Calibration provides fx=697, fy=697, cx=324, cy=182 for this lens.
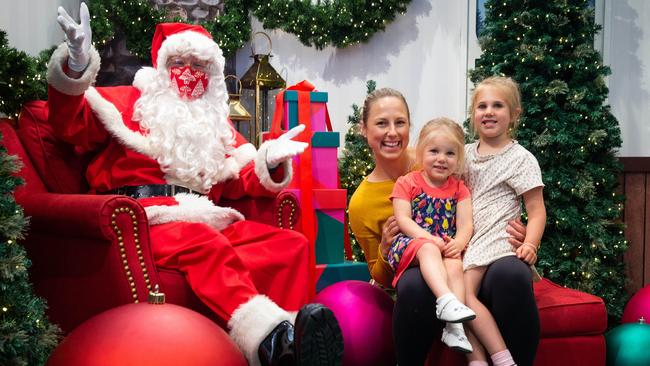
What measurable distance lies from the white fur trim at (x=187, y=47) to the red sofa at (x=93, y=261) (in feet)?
2.10

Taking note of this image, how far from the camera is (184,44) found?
344 centimetres

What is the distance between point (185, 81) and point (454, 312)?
6.01 feet

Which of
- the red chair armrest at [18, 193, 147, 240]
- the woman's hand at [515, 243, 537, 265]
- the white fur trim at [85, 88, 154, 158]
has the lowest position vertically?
the woman's hand at [515, 243, 537, 265]

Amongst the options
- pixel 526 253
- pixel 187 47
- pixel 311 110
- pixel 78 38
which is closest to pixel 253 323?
pixel 526 253

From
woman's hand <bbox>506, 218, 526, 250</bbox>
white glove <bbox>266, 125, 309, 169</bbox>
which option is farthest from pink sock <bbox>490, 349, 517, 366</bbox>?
white glove <bbox>266, 125, 309, 169</bbox>

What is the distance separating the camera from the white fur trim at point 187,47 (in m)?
3.45

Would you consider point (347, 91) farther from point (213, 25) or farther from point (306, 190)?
point (306, 190)

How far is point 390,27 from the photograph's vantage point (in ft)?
20.2

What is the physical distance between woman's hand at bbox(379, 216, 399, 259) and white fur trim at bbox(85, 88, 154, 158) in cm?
119

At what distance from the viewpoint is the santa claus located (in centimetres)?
277

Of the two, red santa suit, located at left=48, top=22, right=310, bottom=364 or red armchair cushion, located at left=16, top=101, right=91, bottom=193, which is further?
red armchair cushion, located at left=16, top=101, right=91, bottom=193

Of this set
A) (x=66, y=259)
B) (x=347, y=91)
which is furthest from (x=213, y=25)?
(x=66, y=259)

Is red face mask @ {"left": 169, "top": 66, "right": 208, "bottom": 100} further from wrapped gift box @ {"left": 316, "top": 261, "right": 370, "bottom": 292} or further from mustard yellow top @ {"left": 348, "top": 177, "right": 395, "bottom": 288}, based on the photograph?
wrapped gift box @ {"left": 316, "top": 261, "right": 370, "bottom": 292}

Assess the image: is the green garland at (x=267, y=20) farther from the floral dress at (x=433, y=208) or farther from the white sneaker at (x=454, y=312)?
the white sneaker at (x=454, y=312)
